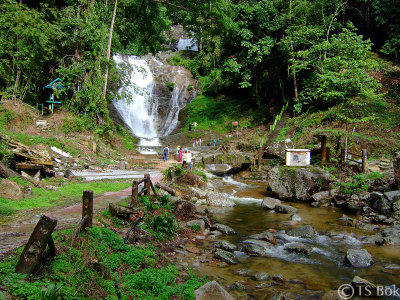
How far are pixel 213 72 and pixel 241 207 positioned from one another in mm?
29527

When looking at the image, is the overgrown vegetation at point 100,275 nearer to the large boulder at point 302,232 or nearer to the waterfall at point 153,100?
the large boulder at point 302,232

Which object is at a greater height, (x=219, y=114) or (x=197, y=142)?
(x=219, y=114)

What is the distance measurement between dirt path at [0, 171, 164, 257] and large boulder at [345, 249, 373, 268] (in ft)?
19.6

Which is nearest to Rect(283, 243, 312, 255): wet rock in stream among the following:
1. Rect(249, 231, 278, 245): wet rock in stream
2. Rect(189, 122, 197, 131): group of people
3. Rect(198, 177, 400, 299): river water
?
Rect(198, 177, 400, 299): river water

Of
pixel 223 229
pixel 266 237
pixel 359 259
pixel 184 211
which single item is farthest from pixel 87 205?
pixel 359 259

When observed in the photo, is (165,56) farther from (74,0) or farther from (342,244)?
(342,244)

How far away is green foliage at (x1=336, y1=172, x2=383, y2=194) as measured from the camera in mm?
13325

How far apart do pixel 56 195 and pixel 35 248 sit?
5.79 meters

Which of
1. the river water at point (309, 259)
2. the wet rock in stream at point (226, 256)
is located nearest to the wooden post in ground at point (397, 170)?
the river water at point (309, 259)

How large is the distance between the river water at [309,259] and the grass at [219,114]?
22.0 m

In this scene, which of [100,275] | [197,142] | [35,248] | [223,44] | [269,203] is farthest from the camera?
[223,44]

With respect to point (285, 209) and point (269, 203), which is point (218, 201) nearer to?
point (269, 203)

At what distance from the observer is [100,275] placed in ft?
15.5

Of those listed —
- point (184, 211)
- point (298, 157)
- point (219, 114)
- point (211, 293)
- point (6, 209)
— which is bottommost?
point (211, 293)
